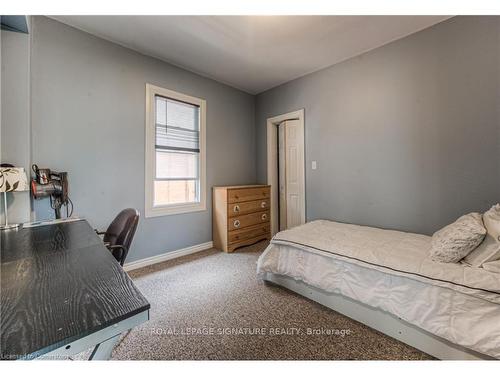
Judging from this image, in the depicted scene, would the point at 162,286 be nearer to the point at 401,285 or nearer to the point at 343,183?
the point at 401,285

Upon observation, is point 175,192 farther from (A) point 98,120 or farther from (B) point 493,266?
(B) point 493,266

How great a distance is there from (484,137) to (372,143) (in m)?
0.93

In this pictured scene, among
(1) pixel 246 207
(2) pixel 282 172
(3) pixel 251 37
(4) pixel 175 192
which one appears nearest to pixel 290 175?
(2) pixel 282 172

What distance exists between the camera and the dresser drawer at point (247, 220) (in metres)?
3.22

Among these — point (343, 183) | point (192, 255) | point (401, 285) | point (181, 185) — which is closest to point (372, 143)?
point (343, 183)

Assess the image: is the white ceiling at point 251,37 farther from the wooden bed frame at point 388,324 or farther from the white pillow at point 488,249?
the wooden bed frame at point 388,324

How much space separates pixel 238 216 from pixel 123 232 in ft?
6.10

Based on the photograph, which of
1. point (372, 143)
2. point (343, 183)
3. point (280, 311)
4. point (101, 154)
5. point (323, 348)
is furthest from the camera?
point (343, 183)

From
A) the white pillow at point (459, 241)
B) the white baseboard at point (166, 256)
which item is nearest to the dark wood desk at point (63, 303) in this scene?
the white baseboard at point (166, 256)

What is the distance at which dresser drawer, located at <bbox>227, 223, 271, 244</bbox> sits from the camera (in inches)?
126

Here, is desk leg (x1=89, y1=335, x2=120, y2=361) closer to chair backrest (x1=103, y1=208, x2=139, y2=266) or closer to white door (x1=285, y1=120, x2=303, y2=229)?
chair backrest (x1=103, y1=208, x2=139, y2=266)

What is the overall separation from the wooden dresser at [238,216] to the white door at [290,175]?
421 millimetres

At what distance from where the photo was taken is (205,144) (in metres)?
3.28

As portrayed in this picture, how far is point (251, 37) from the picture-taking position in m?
2.36
